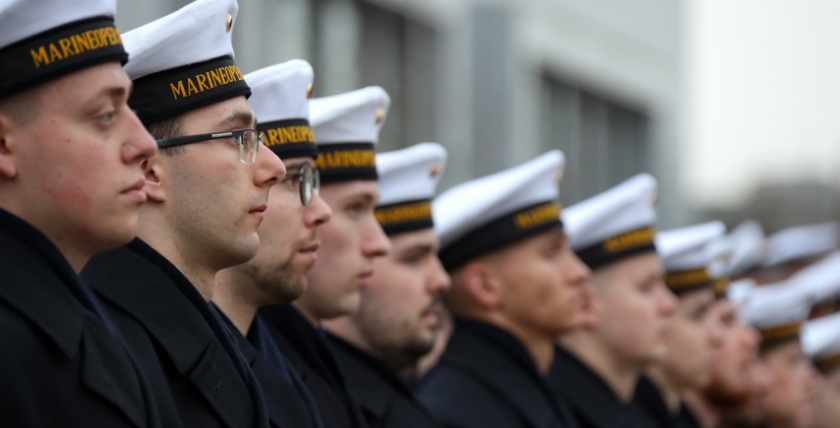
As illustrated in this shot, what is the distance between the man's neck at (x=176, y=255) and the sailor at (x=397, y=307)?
120cm

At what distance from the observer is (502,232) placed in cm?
536

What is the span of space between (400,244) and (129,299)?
2.11m

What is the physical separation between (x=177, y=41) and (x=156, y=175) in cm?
32

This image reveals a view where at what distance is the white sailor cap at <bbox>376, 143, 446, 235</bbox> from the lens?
4.77 metres

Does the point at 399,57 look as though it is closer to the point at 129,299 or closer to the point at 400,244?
the point at 400,244

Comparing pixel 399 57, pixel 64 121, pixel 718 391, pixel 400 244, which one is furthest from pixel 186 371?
pixel 399 57

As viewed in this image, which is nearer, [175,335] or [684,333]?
[175,335]

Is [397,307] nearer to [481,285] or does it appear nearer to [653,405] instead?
[481,285]

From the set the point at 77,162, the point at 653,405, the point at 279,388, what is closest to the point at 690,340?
the point at 653,405

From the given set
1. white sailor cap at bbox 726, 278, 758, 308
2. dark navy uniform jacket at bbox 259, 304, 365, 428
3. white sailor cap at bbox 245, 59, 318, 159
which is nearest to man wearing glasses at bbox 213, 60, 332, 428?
white sailor cap at bbox 245, 59, 318, 159

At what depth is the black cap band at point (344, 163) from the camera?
4156 millimetres

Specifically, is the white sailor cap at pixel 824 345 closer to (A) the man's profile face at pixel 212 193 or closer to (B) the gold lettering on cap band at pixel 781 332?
(B) the gold lettering on cap band at pixel 781 332

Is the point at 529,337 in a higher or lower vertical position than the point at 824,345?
higher

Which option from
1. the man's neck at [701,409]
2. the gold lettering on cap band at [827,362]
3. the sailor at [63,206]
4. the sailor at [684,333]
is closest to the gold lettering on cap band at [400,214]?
the sailor at [684,333]
